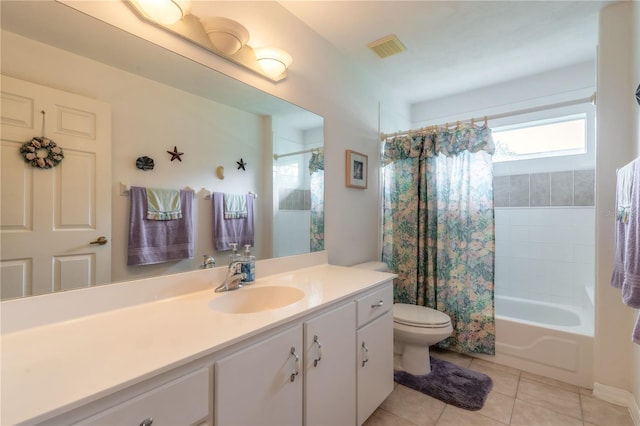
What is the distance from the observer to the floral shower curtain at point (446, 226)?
7.11ft

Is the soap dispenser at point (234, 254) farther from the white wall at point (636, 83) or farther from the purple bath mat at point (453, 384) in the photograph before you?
the white wall at point (636, 83)

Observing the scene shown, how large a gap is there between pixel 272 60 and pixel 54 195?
1.14 metres

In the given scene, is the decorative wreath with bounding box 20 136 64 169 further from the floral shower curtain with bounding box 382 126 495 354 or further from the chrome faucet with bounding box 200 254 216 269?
the floral shower curtain with bounding box 382 126 495 354

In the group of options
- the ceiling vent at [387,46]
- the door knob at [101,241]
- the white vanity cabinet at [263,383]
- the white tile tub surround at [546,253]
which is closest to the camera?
the white vanity cabinet at [263,383]

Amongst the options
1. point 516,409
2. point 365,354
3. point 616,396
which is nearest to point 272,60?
point 365,354

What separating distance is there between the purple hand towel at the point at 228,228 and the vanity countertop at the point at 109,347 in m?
0.29

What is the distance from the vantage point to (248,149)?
151 cm

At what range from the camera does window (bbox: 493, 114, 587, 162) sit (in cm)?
245

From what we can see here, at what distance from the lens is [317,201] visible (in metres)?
1.92

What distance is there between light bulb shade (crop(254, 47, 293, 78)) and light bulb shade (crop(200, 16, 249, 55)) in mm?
145

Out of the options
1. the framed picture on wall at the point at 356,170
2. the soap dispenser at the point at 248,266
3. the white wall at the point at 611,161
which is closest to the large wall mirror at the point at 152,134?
the soap dispenser at the point at 248,266

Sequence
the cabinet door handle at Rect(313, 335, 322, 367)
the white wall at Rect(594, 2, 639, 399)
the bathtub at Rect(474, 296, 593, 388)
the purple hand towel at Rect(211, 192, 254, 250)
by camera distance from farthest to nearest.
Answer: the bathtub at Rect(474, 296, 593, 388)
the white wall at Rect(594, 2, 639, 399)
the purple hand towel at Rect(211, 192, 254, 250)
the cabinet door handle at Rect(313, 335, 322, 367)

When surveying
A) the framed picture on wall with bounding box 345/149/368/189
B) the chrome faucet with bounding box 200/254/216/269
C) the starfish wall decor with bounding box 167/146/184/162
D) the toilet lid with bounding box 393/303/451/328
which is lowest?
the toilet lid with bounding box 393/303/451/328

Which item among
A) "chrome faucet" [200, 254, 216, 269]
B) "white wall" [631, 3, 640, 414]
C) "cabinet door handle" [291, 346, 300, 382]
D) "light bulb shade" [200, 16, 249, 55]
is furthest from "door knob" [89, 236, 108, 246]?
"white wall" [631, 3, 640, 414]
